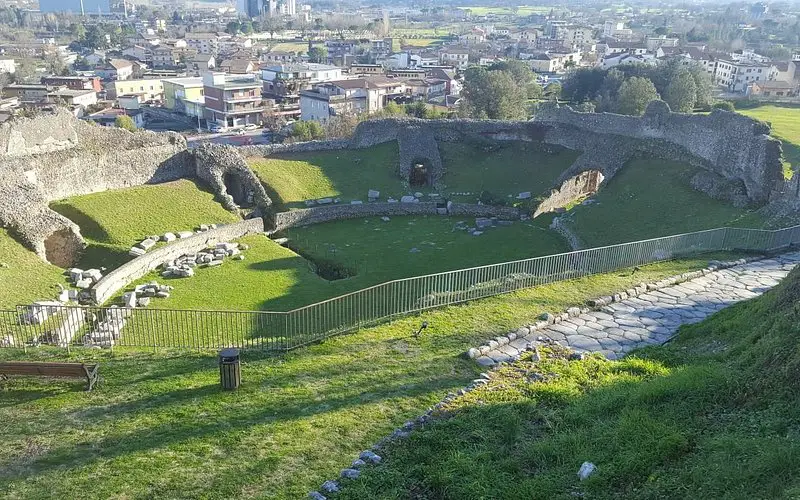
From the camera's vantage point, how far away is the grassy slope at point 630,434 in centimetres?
778

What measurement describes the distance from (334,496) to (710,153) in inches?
1275

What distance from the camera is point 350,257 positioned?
29.5 meters

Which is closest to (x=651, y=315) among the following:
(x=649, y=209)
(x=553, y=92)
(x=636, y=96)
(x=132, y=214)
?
(x=649, y=209)

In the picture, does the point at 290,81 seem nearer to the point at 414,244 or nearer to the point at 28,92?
the point at 28,92

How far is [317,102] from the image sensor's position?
81.3 m

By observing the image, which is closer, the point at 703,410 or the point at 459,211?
the point at 703,410

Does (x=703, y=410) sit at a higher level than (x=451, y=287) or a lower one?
higher

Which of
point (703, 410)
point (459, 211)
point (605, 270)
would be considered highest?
point (703, 410)

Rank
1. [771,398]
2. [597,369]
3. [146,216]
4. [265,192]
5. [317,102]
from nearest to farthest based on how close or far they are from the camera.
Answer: [771,398]
[597,369]
[146,216]
[265,192]
[317,102]

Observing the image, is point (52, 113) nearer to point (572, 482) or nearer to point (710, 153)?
point (572, 482)

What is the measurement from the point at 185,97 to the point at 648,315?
8887 centimetres

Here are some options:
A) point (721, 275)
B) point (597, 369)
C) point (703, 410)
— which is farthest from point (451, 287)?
point (703, 410)

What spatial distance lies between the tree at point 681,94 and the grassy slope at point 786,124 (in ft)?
24.3

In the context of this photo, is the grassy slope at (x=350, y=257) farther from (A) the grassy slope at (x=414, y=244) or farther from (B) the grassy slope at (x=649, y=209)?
(B) the grassy slope at (x=649, y=209)
